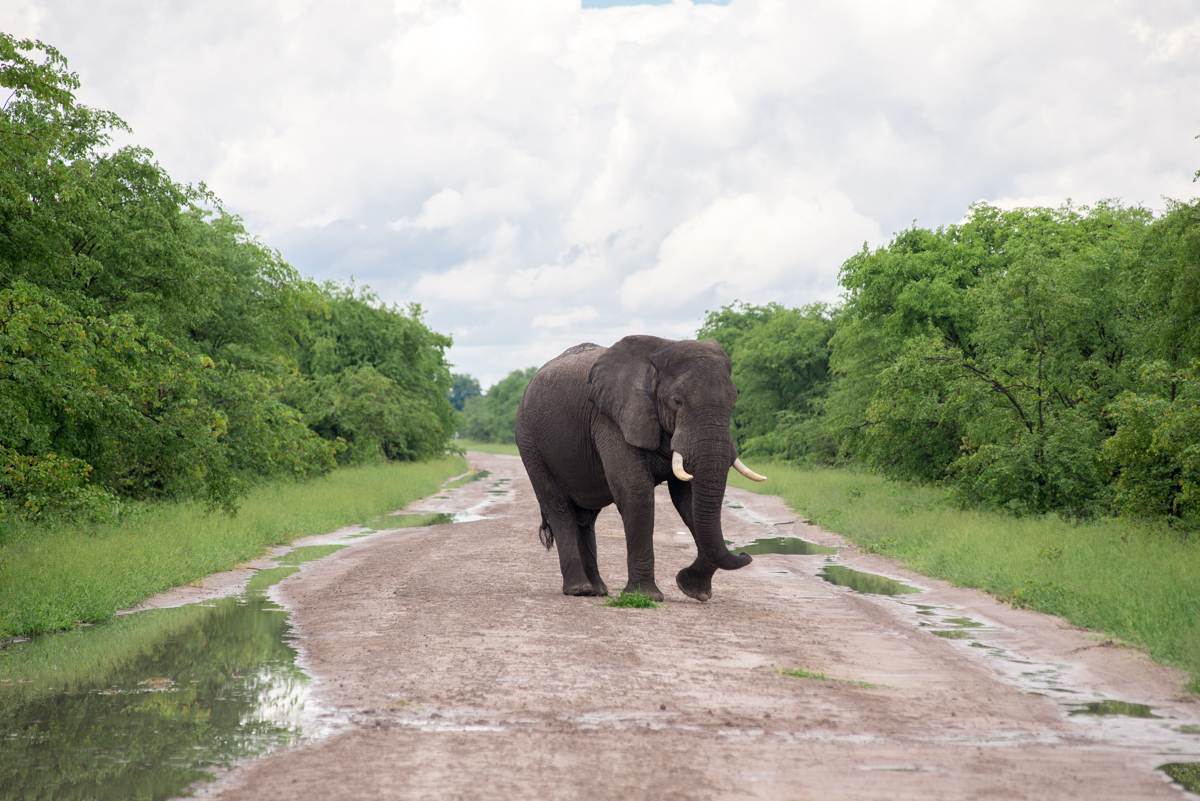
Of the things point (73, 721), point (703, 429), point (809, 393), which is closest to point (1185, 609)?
point (703, 429)

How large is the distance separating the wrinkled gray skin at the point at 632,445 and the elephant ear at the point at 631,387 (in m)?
0.01

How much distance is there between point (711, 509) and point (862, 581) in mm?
5038

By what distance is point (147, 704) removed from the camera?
699cm

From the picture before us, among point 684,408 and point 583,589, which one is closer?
point 684,408

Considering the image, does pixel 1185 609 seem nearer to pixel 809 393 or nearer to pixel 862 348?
pixel 862 348

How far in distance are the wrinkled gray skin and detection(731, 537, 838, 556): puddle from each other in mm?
6538

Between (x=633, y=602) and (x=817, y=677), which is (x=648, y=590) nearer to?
(x=633, y=602)

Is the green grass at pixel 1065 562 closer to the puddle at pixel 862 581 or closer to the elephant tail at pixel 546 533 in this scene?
the puddle at pixel 862 581

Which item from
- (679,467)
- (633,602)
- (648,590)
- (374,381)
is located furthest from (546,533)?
(374,381)

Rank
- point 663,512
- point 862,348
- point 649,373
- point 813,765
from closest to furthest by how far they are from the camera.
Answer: point 813,765
point 649,373
point 663,512
point 862,348

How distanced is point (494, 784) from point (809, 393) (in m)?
52.0

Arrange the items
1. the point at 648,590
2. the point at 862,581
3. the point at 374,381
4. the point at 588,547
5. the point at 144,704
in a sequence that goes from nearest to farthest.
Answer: the point at 144,704, the point at 648,590, the point at 588,547, the point at 862,581, the point at 374,381

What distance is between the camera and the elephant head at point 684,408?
401 inches

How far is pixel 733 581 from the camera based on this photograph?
538 inches
